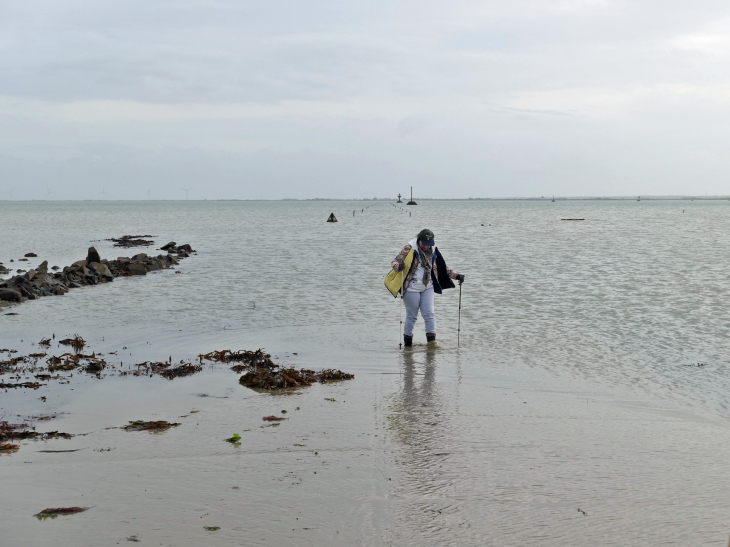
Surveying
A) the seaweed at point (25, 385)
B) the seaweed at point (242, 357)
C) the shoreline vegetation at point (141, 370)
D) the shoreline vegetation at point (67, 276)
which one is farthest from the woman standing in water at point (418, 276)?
the shoreline vegetation at point (67, 276)

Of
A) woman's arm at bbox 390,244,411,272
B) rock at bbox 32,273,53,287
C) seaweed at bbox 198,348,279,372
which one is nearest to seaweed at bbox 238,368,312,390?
seaweed at bbox 198,348,279,372

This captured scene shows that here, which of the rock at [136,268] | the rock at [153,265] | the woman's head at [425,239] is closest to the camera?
the woman's head at [425,239]

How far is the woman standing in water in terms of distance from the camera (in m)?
11.2

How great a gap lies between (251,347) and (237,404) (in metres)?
3.96

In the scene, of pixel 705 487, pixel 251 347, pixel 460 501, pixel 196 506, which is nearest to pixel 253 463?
pixel 196 506

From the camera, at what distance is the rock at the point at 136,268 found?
26047mm

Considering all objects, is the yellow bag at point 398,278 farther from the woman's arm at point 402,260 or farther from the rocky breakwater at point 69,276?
the rocky breakwater at point 69,276

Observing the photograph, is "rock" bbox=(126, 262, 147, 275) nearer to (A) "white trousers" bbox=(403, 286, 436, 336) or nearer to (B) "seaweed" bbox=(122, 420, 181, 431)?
(A) "white trousers" bbox=(403, 286, 436, 336)

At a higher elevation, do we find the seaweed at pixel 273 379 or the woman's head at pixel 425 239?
the woman's head at pixel 425 239

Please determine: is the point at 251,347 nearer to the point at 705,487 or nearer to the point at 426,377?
the point at 426,377

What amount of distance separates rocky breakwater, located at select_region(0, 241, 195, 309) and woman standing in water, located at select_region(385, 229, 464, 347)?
11818mm

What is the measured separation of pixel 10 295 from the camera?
58.1 ft

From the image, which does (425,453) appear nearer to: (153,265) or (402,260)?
(402,260)

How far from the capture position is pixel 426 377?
9.82m
